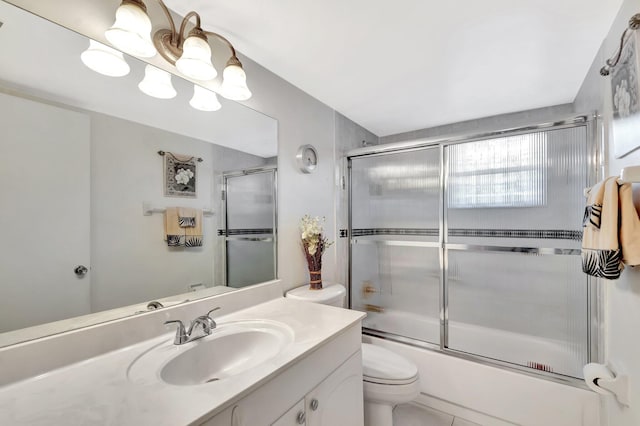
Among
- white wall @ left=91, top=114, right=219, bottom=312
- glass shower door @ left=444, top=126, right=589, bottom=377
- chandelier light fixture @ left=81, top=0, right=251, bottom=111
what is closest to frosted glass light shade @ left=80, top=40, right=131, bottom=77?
chandelier light fixture @ left=81, top=0, right=251, bottom=111

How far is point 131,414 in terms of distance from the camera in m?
0.58

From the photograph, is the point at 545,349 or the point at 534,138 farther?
the point at 545,349

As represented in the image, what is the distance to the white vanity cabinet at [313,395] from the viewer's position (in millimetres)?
709

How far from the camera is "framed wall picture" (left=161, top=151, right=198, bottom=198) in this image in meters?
1.13

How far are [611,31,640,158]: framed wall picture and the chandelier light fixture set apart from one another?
4.99ft

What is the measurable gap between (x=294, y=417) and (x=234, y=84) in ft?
4.51

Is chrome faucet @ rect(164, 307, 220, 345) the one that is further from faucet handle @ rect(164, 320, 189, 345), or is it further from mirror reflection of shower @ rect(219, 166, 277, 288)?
mirror reflection of shower @ rect(219, 166, 277, 288)

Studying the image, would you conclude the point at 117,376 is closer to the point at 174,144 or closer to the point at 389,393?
the point at 174,144

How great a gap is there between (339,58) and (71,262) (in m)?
1.53

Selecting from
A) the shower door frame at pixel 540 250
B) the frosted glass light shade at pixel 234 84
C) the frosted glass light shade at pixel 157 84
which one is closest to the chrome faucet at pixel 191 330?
the frosted glass light shade at pixel 157 84

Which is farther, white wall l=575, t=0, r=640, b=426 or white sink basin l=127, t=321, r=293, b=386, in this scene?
white wall l=575, t=0, r=640, b=426

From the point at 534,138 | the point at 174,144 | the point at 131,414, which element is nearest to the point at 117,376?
the point at 131,414

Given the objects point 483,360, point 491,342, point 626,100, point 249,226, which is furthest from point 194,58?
point 491,342

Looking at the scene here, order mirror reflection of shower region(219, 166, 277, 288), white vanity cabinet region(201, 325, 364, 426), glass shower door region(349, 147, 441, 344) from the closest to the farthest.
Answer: white vanity cabinet region(201, 325, 364, 426) → mirror reflection of shower region(219, 166, 277, 288) → glass shower door region(349, 147, 441, 344)
